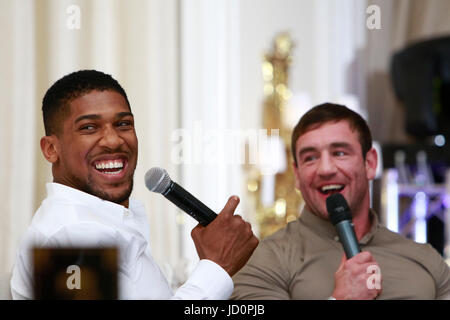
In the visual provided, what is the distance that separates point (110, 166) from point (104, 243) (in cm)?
7

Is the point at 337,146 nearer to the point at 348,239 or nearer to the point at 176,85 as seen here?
the point at 348,239

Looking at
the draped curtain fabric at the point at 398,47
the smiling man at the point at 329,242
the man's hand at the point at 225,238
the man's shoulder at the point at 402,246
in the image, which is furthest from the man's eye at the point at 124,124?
the draped curtain fabric at the point at 398,47

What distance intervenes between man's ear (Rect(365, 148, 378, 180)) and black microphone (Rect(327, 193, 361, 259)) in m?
0.09

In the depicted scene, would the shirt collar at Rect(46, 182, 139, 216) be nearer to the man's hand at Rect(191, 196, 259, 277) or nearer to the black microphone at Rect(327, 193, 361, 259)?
the man's hand at Rect(191, 196, 259, 277)

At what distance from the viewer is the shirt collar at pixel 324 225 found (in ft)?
2.46

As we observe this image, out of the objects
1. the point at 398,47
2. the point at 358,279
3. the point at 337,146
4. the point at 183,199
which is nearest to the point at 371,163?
the point at 337,146

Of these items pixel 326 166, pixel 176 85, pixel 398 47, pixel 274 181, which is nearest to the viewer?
pixel 326 166

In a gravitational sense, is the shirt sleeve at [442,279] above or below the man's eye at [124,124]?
below

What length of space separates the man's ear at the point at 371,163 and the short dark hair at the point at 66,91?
0.31 meters

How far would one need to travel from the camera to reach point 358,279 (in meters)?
0.62

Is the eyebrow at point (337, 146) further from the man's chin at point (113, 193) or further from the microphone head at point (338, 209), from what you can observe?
the man's chin at point (113, 193)

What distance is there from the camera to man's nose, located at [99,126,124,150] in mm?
568
